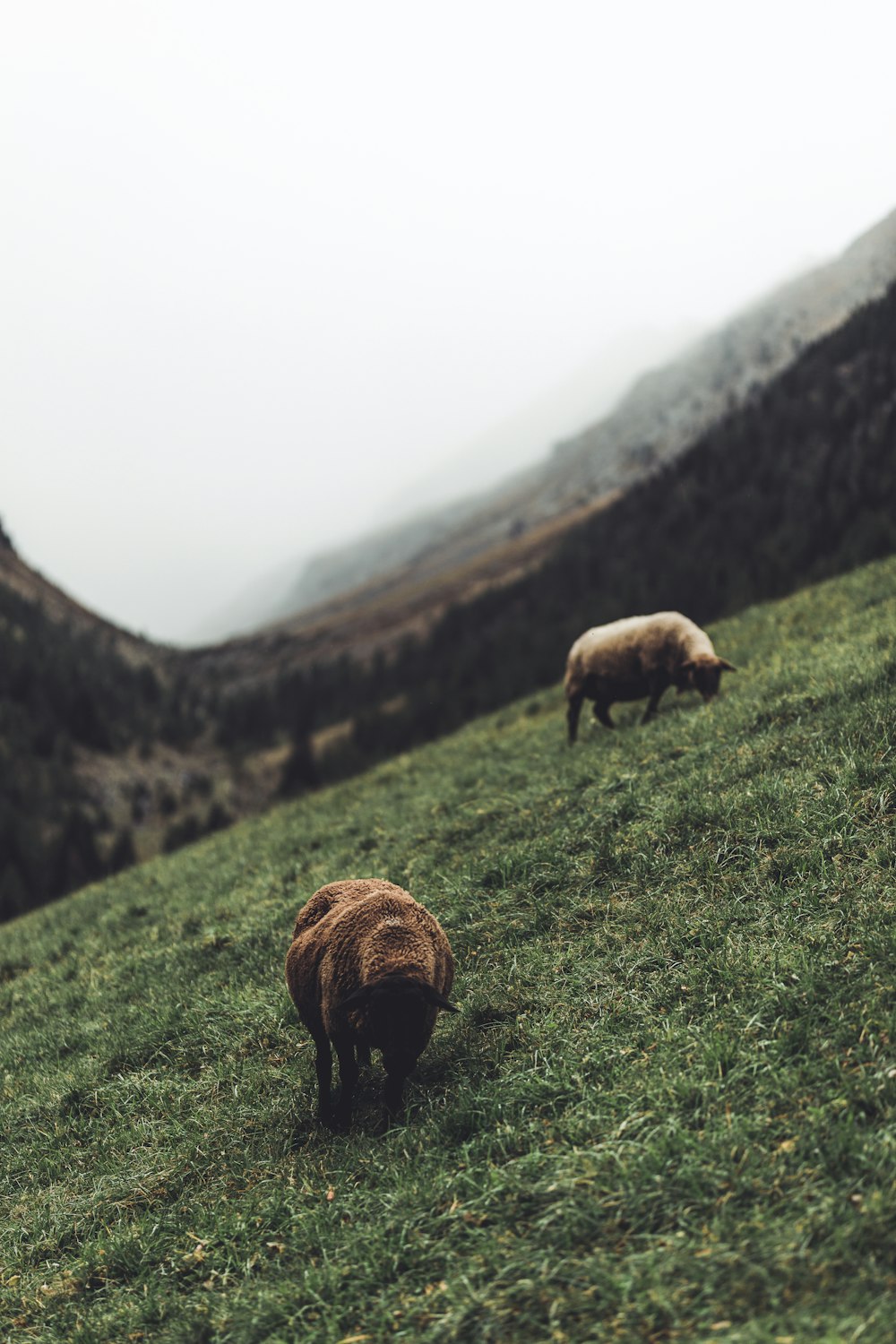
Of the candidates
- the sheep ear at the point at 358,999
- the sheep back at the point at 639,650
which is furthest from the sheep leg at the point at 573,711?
the sheep ear at the point at 358,999

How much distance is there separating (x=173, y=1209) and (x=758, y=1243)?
4.65 meters

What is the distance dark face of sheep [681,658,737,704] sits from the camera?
525 inches

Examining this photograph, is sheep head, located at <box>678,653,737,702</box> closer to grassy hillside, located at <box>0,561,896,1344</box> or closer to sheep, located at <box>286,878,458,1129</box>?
grassy hillside, located at <box>0,561,896,1344</box>

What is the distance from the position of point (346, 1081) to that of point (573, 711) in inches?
394

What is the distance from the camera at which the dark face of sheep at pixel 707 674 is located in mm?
13344

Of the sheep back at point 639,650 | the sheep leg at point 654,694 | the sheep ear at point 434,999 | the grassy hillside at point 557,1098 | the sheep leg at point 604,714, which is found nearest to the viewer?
the grassy hillside at point 557,1098

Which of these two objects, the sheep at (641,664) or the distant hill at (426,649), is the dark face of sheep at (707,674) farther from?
the distant hill at (426,649)

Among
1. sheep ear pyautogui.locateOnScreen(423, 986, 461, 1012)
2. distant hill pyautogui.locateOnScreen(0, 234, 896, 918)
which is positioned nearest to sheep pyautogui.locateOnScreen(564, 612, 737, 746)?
sheep ear pyautogui.locateOnScreen(423, 986, 461, 1012)

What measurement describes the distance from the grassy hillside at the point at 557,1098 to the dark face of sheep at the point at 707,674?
52.6 inches

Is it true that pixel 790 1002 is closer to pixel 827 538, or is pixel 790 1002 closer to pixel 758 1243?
pixel 758 1243

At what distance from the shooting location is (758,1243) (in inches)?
156

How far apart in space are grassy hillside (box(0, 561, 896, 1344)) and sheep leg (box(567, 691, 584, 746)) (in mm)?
3113

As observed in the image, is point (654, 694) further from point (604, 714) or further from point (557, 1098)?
point (557, 1098)

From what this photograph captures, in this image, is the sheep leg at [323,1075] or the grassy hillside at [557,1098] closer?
the grassy hillside at [557,1098]
